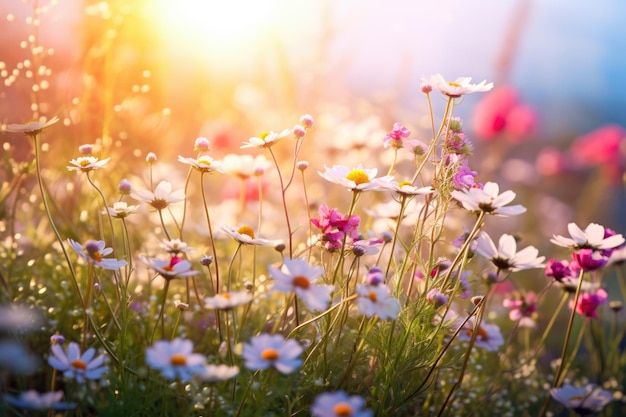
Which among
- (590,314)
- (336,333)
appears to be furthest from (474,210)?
(590,314)

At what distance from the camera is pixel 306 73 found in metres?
3.00

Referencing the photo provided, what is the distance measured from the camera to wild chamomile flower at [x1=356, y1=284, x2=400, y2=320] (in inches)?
34.6

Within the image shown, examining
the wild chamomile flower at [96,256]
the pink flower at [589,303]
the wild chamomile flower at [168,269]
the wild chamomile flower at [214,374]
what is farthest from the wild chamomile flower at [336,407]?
the pink flower at [589,303]

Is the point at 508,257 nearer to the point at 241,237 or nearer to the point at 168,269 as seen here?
the point at 241,237

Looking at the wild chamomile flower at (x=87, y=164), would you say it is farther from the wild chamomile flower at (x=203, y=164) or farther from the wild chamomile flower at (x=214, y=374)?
the wild chamomile flower at (x=214, y=374)

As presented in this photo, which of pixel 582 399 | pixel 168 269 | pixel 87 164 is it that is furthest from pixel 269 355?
pixel 582 399

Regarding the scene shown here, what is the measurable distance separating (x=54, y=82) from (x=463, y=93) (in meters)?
1.60

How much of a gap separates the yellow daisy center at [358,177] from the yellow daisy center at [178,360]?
0.39m

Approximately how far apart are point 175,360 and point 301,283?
184 millimetres

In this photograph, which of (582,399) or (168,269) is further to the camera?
(582,399)

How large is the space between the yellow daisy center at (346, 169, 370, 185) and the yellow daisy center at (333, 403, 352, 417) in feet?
1.26

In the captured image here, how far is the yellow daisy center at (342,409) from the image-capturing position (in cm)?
79

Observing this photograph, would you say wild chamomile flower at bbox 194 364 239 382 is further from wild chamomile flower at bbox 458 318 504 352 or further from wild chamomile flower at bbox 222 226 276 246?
wild chamomile flower at bbox 458 318 504 352

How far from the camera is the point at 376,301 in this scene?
900 millimetres
